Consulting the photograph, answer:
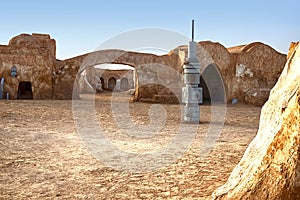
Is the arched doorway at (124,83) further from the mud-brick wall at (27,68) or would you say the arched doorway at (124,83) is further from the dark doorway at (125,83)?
the mud-brick wall at (27,68)

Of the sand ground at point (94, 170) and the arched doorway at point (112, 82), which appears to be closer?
the sand ground at point (94, 170)

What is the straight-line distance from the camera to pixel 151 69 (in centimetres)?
1638

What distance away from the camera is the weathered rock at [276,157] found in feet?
7.25

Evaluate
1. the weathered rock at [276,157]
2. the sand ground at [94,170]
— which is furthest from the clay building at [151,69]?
the weathered rock at [276,157]

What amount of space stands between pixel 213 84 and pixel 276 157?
16795 millimetres

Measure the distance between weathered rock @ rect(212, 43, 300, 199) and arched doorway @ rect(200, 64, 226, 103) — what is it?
1430 cm

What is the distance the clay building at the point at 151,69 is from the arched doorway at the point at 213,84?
1.65 ft

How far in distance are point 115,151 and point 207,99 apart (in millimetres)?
15098

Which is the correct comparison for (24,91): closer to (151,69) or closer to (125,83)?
(151,69)

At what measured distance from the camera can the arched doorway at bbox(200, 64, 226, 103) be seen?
57.4 ft

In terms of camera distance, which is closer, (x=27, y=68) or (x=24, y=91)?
(x=27, y=68)

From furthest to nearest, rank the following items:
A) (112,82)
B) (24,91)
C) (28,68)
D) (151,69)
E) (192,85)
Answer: (112,82)
(24,91)
(151,69)
(28,68)
(192,85)

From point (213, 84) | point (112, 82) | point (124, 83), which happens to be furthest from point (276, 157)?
point (112, 82)

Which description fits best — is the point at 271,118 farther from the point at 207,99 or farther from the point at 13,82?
the point at 207,99
